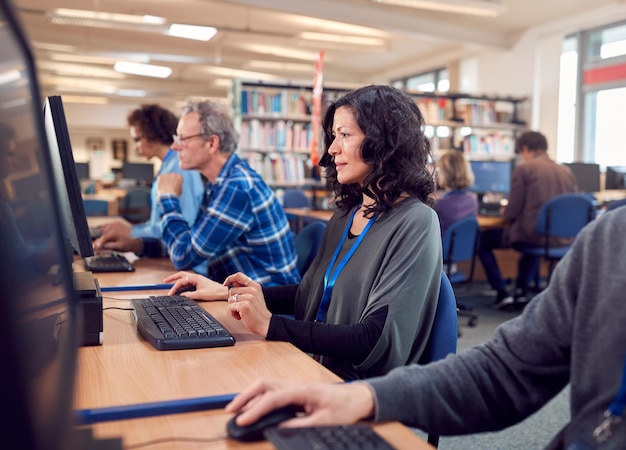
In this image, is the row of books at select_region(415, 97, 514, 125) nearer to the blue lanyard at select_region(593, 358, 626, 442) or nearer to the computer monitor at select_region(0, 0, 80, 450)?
the blue lanyard at select_region(593, 358, 626, 442)

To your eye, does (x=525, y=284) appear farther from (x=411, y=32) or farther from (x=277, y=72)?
(x=277, y=72)

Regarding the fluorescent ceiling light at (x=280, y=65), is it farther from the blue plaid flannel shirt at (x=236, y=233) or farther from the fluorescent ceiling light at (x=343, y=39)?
the blue plaid flannel shirt at (x=236, y=233)

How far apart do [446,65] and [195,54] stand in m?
4.57

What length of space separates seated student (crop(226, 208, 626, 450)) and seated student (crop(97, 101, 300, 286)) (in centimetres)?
134

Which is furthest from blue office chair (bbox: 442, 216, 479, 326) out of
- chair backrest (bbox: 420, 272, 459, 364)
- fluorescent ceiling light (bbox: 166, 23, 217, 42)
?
fluorescent ceiling light (bbox: 166, 23, 217, 42)

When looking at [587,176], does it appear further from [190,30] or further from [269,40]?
[269,40]

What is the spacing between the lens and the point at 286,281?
2.29 meters

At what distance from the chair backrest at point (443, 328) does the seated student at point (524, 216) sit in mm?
3734

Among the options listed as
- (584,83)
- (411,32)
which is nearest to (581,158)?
(584,83)

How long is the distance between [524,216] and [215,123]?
3188 mm

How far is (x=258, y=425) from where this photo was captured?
0.75 m

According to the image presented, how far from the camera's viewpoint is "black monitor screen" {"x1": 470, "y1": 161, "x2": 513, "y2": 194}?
573 centimetres

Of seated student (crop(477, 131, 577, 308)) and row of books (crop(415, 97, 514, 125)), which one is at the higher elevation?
row of books (crop(415, 97, 514, 125))

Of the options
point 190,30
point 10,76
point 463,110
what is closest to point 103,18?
point 190,30
